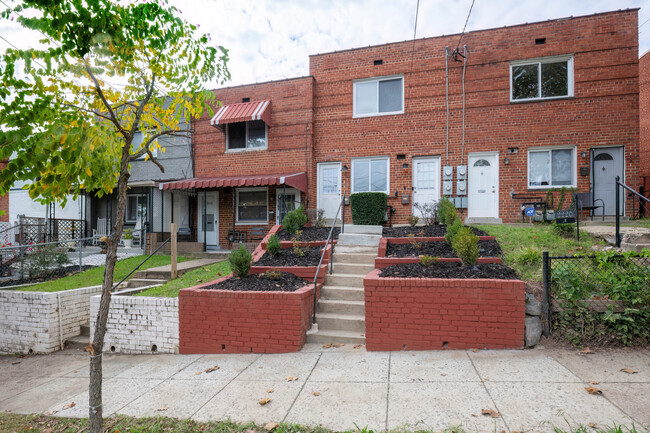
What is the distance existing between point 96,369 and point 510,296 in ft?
15.2

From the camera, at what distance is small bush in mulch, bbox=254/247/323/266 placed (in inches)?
270

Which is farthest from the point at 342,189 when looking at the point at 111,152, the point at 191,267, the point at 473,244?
the point at 111,152

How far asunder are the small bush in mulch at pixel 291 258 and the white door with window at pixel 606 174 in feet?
29.8

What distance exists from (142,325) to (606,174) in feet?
42.4

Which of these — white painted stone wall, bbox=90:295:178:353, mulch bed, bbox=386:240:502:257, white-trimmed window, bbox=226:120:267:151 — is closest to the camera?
white painted stone wall, bbox=90:295:178:353

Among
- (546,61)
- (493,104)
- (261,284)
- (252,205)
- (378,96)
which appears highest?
(546,61)

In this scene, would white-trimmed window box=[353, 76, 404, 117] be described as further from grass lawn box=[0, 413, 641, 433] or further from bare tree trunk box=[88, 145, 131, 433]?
grass lawn box=[0, 413, 641, 433]

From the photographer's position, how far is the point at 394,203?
38.4 feet

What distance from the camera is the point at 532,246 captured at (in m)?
6.34

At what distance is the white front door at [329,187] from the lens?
12398 mm

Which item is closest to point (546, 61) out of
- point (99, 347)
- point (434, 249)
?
point (434, 249)

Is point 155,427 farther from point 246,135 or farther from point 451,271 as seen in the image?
point 246,135

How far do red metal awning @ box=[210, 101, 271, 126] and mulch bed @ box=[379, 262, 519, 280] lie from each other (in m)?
8.72

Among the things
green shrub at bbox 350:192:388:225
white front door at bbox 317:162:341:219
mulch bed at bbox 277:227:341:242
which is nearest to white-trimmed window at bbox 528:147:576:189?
green shrub at bbox 350:192:388:225
